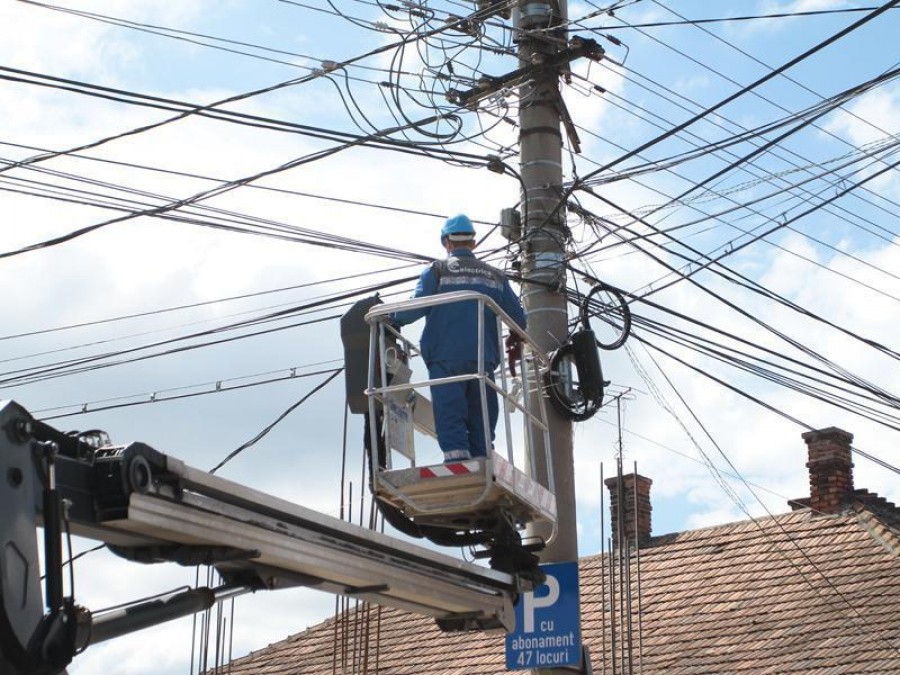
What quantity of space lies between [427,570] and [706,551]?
11169 millimetres

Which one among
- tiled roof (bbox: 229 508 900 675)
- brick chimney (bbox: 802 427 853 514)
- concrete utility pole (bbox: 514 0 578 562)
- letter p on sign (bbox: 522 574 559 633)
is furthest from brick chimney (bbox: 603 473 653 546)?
letter p on sign (bbox: 522 574 559 633)

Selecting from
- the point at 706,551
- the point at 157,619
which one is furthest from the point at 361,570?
the point at 706,551

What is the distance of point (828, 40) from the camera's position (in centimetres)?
968

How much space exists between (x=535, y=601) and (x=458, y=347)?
2.28m

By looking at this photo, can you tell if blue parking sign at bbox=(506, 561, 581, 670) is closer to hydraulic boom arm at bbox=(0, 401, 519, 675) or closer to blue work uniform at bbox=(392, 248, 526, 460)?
blue work uniform at bbox=(392, 248, 526, 460)

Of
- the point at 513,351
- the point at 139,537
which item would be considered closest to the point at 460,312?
the point at 513,351

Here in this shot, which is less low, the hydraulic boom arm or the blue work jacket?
the blue work jacket

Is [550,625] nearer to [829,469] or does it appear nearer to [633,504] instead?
[829,469]

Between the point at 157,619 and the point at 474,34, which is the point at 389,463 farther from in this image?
the point at 474,34

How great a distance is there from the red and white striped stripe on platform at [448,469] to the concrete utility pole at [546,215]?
6.09ft

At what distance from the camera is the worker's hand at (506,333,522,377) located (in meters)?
9.78

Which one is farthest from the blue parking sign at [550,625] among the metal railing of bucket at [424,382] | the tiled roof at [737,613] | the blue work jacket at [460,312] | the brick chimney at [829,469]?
the brick chimney at [829,469]

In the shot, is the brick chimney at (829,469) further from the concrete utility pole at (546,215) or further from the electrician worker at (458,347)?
the electrician worker at (458,347)

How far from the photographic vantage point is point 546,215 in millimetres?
11367
